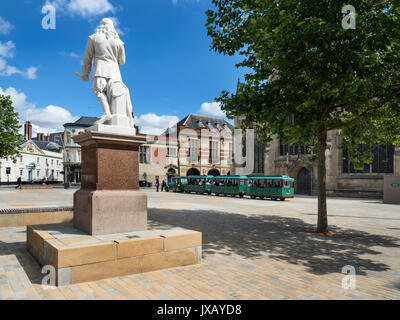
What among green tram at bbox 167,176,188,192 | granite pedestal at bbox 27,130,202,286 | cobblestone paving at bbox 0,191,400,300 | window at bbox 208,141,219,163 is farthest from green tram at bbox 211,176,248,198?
granite pedestal at bbox 27,130,202,286

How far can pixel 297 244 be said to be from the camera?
7.79 meters

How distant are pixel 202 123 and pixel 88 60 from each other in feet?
160

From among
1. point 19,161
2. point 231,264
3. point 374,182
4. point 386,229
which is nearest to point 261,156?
point 374,182

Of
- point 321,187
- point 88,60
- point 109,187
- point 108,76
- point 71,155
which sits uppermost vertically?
point 71,155

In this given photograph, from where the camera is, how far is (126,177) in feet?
19.6

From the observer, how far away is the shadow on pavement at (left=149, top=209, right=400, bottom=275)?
6.09 meters

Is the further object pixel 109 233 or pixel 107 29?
pixel 107 29

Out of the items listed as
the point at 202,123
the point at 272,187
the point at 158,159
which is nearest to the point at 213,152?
the point at 202,123

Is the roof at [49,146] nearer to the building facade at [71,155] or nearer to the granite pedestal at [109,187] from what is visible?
the building facade at [71,155]

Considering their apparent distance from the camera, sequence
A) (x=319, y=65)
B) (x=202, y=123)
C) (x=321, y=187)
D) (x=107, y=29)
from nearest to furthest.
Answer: (x=107, y=29) → (x=319, y=65) → (x=321, y=187) → (x=202, y=123)

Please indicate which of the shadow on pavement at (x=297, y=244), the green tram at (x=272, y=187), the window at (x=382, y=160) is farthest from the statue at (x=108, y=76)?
the window at (x=382, y=160)

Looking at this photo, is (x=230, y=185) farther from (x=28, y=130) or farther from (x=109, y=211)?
(x=28, y=130)
